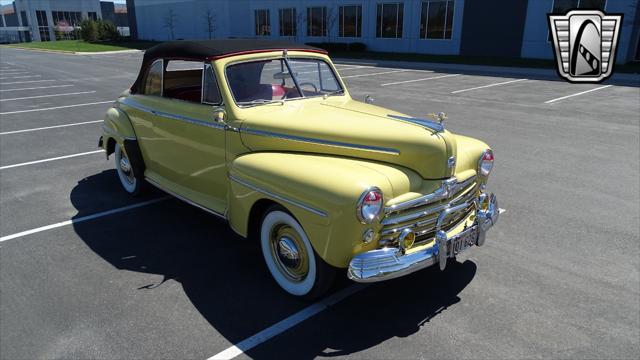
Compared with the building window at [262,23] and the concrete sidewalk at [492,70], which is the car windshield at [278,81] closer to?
the concrete sidewalk at [492,70]

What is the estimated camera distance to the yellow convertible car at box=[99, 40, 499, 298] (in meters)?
3.28

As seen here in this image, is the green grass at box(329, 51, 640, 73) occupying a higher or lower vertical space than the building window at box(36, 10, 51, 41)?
lower

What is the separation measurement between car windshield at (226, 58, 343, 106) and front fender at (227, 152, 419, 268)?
85cm

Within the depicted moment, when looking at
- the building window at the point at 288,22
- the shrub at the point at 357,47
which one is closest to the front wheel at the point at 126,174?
the shrub at the point at 357,47

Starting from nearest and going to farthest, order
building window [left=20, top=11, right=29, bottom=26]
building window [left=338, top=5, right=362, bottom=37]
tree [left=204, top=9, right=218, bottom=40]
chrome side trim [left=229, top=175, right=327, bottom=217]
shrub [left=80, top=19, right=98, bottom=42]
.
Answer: chrome side trim [left=229, top=175, right=327, bottom=217] < building window [left=338, top=5, right=362, bottom=37] < tree [left=204, top=9, right=218, bottom=40] < shrub [left=80, top=19, right=98, bottom=42] < building window [left=20, top=11, right=29, bottom=26]

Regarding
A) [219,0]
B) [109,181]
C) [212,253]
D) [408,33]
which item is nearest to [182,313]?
[212,253]

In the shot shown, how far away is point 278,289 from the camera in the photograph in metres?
3.93

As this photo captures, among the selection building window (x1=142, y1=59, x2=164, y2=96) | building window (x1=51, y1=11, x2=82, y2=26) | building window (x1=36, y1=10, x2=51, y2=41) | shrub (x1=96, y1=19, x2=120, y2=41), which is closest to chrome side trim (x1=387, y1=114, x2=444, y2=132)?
building window (x1=142, y1=59, x2=164, y2=96)

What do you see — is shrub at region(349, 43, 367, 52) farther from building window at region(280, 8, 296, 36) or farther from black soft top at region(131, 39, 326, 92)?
black soft top at region(131, 39, 326, 92)

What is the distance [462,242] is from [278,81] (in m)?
2.41

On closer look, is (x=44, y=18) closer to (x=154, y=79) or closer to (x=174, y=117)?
(x=154, y=79)

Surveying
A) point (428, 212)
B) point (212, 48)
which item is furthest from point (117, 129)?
point (428, 212)

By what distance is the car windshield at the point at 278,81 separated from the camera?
14.6 feet

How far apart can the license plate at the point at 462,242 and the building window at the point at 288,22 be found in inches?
1421
